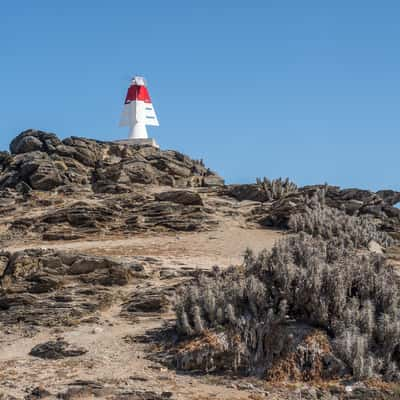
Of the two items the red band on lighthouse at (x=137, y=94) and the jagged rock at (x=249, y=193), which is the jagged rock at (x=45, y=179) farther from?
the red band on lighthouse at (x=137, y=94)

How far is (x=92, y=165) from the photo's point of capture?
3456 centimetres

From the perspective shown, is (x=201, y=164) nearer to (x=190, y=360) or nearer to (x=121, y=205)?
(x=121, y=205)

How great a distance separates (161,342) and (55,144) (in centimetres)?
2589

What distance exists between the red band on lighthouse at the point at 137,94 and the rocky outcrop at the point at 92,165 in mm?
11193

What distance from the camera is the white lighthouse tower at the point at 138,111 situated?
46.5 metres

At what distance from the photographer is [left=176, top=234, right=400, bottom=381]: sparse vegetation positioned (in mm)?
9586

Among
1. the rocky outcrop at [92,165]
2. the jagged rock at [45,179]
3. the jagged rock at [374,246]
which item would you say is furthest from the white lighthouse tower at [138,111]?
the jagged rock at [374,246]

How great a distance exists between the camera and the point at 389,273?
451 inches

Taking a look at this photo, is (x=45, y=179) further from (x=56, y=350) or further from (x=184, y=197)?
(x=56, y=350)

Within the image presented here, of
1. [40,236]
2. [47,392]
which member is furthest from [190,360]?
[40,236]

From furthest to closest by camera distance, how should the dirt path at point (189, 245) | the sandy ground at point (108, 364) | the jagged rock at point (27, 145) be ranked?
1. the jagged rock at point (27, 145)
2. the dirt path at point (189, 245)
3. the sandy ground at point (108, 364)

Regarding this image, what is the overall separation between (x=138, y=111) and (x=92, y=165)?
44.7 ft

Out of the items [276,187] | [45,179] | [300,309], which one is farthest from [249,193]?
[300,309]

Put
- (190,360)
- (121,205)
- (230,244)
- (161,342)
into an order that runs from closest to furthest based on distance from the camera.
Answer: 1. (190,360)
2. (161,342)
3. (230,244)
4. (121,205)
